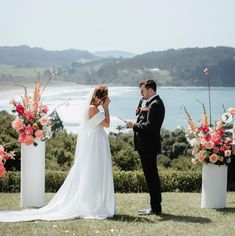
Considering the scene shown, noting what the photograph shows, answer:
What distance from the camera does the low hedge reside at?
420 inches

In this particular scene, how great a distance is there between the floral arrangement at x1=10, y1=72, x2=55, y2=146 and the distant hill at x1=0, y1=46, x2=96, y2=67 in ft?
82.0

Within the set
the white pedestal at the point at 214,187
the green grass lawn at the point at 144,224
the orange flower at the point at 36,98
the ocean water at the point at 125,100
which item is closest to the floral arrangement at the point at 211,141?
the white pedestal at the point at 214,187

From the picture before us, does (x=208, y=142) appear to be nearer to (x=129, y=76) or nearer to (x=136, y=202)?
(x=136, y=202)

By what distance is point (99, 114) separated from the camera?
7809 mm

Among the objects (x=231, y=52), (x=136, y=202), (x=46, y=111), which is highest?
(x=231, y=52)

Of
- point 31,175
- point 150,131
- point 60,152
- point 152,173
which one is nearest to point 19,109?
point 31,175

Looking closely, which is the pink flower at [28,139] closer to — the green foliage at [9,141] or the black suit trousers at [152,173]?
the black suit trousers at [152,173]

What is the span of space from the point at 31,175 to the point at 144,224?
7.90 ft

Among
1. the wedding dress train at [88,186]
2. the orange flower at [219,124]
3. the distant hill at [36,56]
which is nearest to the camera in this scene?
the wedding dress train at [88,186]

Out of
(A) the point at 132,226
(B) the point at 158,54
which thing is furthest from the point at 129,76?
(A) the point at 132,226

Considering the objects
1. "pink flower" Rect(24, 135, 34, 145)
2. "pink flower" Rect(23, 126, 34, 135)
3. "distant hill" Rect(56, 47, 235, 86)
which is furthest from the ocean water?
"distant hill" Rect(56, 47, 235, 86)

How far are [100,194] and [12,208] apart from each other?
163 cm

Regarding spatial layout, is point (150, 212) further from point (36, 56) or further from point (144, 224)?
point (36, 56)

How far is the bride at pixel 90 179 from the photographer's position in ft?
25.2
